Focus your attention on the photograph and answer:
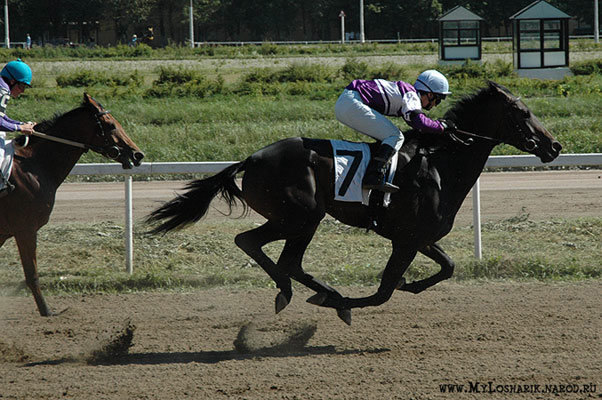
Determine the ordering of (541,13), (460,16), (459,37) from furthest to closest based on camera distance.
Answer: (460,16) → (459,37) → (541,13)

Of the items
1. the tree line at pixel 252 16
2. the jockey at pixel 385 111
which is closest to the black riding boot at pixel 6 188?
the jockey at pixel 385 111

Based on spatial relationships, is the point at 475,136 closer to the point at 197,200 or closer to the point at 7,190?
the point at 197,200

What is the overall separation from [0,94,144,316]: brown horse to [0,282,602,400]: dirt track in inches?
26.1

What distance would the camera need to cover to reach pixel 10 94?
6.31 m

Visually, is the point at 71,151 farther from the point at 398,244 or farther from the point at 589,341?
the point at 589,341

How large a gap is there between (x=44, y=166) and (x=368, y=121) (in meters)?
2.72

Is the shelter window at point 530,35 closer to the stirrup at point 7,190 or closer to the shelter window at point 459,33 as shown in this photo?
→ the shelter window at point 459,33

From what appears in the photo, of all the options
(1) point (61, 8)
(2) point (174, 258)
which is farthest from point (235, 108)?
(1) point (61, 8)

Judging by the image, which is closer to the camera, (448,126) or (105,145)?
(448,126)

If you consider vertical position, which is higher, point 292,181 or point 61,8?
point 61,8

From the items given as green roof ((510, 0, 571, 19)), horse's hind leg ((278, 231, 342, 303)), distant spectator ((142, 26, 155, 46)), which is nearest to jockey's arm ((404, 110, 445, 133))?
horse's hind leg ((278, 231, 342, 303))

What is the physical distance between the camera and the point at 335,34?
74.1m

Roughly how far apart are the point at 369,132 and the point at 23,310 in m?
3.41

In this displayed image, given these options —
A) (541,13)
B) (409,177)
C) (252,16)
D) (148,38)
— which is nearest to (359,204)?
(409,177)
